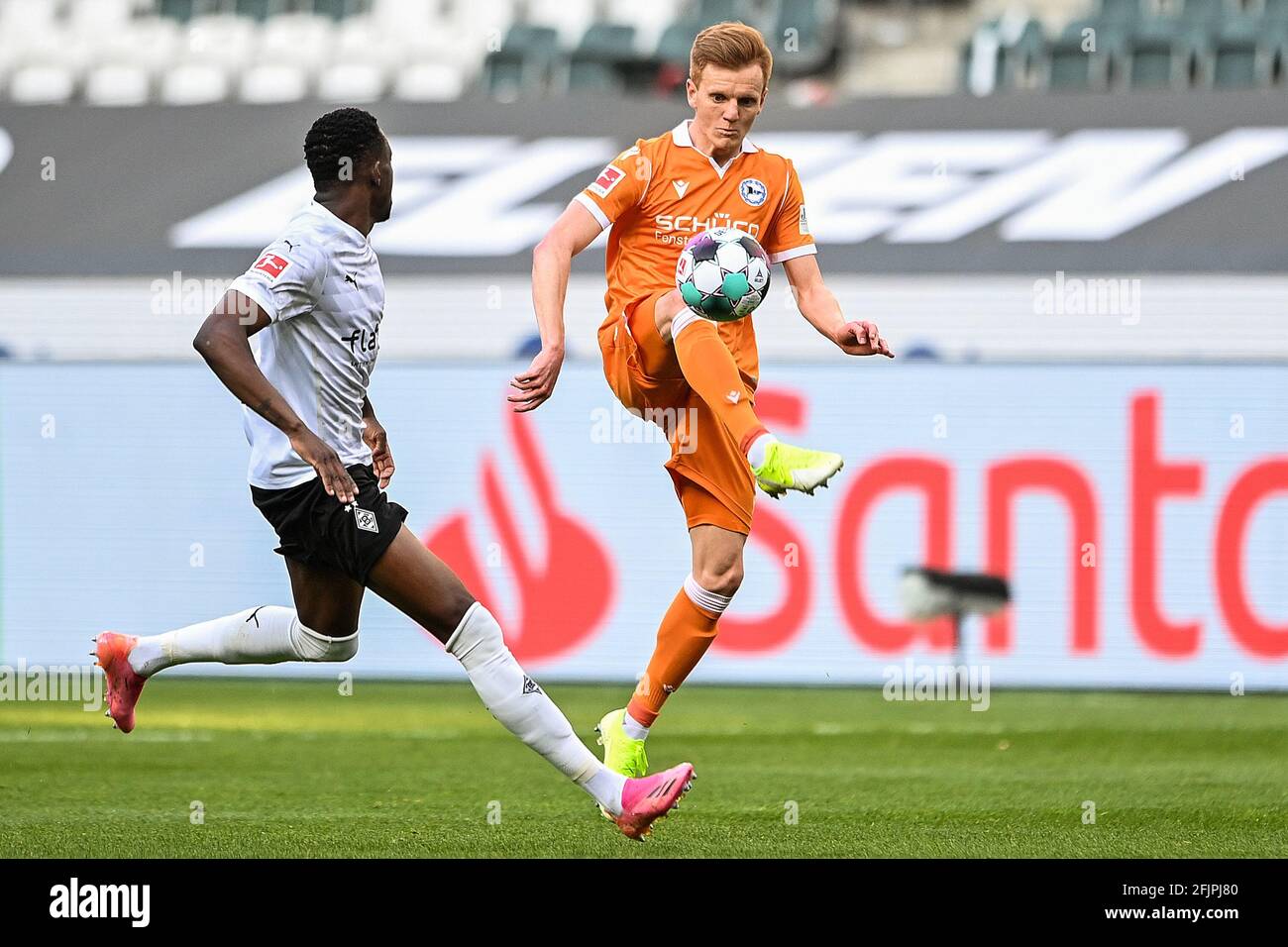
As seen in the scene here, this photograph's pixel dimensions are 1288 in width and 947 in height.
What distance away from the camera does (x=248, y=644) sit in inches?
206

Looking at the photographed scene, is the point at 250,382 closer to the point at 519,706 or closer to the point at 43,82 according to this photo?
the point at 519,706

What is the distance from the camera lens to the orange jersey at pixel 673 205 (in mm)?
5508

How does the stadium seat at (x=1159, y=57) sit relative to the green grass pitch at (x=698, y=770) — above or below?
above

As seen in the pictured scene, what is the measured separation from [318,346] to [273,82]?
28.9ft

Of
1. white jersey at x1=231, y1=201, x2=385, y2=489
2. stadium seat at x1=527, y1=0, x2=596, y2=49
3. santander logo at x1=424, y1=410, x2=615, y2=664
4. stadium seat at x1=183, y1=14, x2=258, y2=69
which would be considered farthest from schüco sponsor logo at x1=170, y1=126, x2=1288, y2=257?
white jersey at x1=231, y1=201, x2=385, y2=489

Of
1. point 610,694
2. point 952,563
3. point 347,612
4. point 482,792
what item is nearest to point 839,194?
point 952,563

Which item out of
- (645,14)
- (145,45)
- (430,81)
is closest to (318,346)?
(430,81)

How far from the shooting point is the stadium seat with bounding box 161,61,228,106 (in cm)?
1321

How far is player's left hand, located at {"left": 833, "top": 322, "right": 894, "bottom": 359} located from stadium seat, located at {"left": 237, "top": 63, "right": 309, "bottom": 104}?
8.31 metres

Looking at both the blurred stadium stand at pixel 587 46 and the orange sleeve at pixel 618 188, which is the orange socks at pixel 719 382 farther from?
the blurred stadium stand at pixel 587 46

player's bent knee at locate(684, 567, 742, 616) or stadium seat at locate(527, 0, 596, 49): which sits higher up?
stadium seat at locate(527, 0, 596, 49)

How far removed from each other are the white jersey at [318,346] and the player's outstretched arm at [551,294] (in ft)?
1.48

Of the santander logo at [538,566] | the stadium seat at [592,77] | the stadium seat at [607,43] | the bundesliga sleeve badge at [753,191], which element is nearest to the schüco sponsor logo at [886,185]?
the santander logo at [538,566]

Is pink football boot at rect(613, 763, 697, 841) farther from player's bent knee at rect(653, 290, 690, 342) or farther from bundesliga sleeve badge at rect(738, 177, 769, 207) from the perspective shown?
bundesliga sleeve badge at rect(738, 177, 769, 207)
